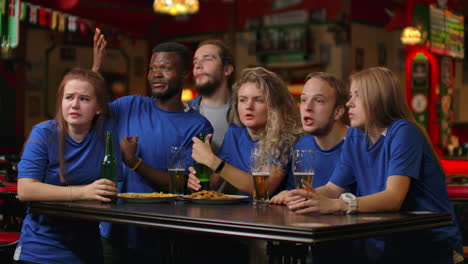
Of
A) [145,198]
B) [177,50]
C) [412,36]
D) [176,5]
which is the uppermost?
[412,36]

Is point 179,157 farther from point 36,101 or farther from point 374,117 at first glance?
point 36,101

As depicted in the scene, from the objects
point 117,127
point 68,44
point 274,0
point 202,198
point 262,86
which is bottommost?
point 202,198

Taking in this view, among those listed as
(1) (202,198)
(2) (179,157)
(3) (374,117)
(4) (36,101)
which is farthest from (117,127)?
(4) (36,101)

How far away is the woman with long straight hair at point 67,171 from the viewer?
8.09 ft

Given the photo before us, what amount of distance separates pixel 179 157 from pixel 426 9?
8.29 meters

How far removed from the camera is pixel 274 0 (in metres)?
12.3

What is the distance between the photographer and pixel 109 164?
2.51 m

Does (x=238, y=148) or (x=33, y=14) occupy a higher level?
(x=33, y=14)

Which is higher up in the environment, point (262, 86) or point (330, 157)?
point (262, 86)

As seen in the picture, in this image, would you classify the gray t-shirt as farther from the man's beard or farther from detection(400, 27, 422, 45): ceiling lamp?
detection(400, 27, 422, 45): ceiling lamp

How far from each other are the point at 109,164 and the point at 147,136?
433mm

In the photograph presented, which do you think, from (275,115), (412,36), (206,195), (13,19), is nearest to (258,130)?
(275,115)

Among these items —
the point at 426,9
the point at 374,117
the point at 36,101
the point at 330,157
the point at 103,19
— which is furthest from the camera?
the point at 103,19

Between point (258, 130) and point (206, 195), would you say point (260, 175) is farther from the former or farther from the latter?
point (258, 130)
